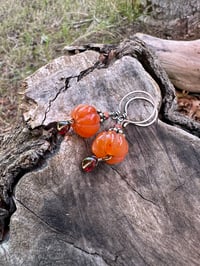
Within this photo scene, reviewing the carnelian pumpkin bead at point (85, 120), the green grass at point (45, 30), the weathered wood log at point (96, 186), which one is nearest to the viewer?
the weathered wood log at point (96, 186)

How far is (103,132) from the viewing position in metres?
1.42

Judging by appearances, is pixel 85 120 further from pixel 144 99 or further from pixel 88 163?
pixel 144 99

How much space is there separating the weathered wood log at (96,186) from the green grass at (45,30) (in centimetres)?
132

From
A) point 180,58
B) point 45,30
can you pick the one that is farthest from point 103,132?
point 45,30

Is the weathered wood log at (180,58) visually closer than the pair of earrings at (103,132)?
No

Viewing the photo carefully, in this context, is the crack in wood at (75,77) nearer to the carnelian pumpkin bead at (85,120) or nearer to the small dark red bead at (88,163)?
the carnelian pumpkin bead at (85,120)

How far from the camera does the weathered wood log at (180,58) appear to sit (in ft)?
7.28

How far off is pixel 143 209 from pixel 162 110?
1.36 feet

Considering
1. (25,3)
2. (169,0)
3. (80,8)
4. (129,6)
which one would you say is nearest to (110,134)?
(169,0)

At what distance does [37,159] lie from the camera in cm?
130

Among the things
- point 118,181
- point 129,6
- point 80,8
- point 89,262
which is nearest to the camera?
point 89,262

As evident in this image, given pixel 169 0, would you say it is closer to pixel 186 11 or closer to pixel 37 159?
pixel 186 11

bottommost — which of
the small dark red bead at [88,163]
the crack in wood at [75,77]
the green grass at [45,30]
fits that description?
the green grass at [45,30]

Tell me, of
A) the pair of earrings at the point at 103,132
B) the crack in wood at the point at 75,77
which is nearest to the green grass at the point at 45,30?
the crack in wood at the point at 75,77
